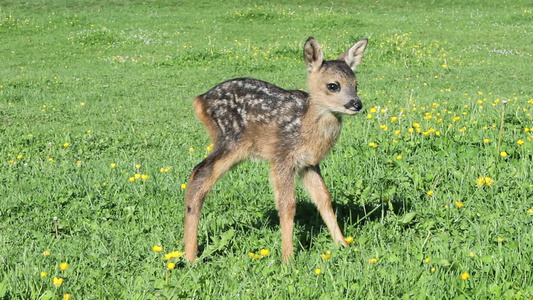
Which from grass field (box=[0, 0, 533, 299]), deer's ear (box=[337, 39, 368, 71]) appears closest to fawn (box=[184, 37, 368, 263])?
deer's ear (box=[337, 39, 368, 71])

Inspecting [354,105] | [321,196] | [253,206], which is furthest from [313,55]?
[253,206]

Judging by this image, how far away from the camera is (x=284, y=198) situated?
15.8 ft

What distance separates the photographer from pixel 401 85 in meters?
15.5

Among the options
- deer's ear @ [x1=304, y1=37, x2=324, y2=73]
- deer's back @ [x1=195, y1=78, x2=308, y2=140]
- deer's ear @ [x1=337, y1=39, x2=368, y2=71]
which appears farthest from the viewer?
deer's ear @ [x1=337, y1=39, x2=368, y2=71]

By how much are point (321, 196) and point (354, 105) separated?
939 millimetres

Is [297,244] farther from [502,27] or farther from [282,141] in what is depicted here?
[502,27]

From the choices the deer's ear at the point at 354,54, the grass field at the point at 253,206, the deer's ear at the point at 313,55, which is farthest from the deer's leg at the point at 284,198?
the deer's ear at the point at 354,54

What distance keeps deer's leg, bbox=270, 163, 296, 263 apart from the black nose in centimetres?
75

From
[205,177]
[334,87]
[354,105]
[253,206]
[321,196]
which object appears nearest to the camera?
[354,105]

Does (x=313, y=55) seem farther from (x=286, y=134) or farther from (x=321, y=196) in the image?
(x=321, y=196)

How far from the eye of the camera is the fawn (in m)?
4.79

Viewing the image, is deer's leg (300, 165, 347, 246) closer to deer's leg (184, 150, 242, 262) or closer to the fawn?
the fawn

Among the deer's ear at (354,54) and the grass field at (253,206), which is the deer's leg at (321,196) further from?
the deer's ear at (354,54)

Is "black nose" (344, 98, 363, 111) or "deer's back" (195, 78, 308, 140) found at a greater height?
"black nose" (344, 98, 363, 111)
